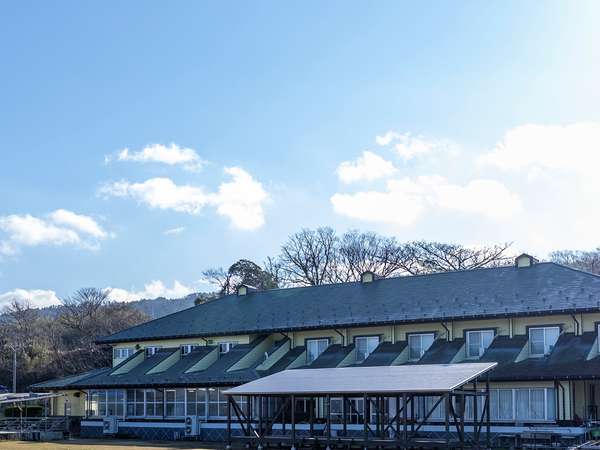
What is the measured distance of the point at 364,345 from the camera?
1517 inches

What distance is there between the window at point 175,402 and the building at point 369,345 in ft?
0.15

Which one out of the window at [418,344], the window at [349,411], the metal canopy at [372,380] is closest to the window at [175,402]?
the window at [349,411]

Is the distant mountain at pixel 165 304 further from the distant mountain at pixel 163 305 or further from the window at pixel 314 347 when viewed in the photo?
the window at pixel 314 347

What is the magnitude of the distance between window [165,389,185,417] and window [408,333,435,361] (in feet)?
36.8

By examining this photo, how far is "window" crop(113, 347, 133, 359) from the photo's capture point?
4814 cm

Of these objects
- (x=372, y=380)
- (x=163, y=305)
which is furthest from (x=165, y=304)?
(x=372, y=380)

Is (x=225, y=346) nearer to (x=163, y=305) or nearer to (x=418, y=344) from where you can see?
(x=418, y=344)

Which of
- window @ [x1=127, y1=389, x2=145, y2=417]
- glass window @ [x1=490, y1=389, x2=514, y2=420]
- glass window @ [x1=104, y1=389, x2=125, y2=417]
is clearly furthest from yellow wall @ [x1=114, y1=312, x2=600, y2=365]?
glass window @ [x1=104, y1=389, x2=125, y2=417]

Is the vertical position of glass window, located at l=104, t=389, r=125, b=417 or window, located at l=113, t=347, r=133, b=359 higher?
window, located at l=113, t=347, r=133, b=359

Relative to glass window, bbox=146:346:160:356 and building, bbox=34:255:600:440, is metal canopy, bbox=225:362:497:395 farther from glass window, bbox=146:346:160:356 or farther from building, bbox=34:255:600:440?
glass window, bbox=146:346:160:356

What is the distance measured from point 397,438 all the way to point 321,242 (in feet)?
163

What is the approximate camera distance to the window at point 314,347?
39.8 meters

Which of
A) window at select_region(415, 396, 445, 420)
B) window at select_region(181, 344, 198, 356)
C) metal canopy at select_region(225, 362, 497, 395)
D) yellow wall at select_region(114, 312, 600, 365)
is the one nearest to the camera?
metal canopy at select_region(225, 362, 497, 395)

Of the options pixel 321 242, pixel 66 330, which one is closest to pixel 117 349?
pixel 321 242
